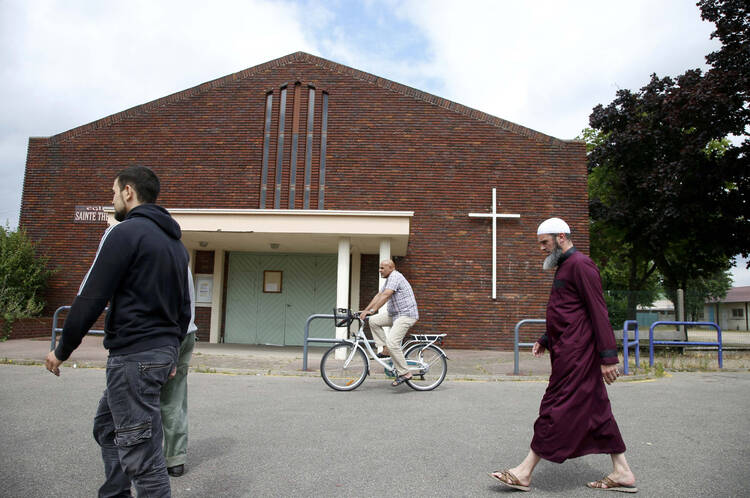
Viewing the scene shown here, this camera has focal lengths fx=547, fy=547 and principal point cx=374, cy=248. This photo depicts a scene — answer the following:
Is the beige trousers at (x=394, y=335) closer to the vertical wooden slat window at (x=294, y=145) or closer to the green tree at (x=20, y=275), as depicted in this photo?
the vertical wooden slat window at (x=294, y=145)

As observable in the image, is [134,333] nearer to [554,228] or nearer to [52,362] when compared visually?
[52,362]

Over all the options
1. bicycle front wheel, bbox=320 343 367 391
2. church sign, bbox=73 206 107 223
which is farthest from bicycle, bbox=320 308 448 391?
church sign, bbox=73 206 107 223

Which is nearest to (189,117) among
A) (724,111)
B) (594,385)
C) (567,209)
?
(567,209)

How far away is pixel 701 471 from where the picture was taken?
4.01 metres

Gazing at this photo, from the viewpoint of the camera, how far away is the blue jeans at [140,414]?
8.05 feet

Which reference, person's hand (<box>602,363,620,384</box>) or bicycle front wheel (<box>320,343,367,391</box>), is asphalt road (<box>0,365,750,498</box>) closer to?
bicycle front wheel (<box>320,343,367,391</box>)

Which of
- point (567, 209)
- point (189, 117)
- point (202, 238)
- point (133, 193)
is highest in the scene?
point (189, 117)

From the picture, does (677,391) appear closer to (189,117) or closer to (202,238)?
(202,238)

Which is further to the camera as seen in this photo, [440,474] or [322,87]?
[322,87]

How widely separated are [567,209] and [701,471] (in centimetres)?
1212

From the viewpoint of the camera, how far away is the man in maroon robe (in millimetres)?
3451

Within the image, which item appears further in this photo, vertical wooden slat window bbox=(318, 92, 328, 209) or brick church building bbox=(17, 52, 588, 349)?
vertical wooden slat window bbox=(318, 92, 328, 209)

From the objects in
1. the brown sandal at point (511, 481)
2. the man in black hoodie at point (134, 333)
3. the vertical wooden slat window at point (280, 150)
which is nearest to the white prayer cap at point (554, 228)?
the brown sandal at point (511, 481)

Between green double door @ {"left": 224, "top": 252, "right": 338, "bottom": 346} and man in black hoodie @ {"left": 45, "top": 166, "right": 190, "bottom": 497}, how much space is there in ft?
43.9
